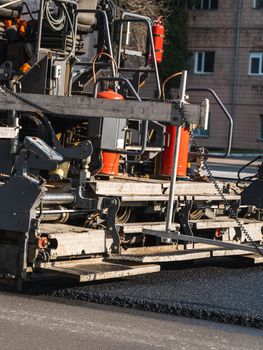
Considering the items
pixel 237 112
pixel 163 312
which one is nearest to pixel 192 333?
pixel 163 312

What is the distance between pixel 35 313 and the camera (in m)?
7.87

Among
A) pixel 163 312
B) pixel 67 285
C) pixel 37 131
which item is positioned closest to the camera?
pixel 163 312

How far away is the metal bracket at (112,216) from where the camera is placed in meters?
9.33

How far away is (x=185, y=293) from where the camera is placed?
9070 millimetres

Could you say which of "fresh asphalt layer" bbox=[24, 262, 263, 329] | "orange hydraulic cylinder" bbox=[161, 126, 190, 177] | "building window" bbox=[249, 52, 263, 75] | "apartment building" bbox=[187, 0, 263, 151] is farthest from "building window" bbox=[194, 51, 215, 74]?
"fresh asphalt layer" bbox=[24, 262, 263, 329]

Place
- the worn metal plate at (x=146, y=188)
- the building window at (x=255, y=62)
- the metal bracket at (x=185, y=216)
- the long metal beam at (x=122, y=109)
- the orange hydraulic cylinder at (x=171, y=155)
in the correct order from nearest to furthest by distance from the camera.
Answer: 1. the long metal beam at (x=122, y=109)
2. the worn metal plate at (x=146, y=188)
3. the metal bracket at (x=185, y=216)
4. the orange hydraulic cylinder at (x=171, y=155)
5. the building window at (x=255, y=62)

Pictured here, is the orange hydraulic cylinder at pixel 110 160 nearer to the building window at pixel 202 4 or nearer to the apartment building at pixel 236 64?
the apartment building at pixel 236 64

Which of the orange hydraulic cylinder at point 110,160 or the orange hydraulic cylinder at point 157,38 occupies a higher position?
the orange hydraulic cylinder at point 157,38

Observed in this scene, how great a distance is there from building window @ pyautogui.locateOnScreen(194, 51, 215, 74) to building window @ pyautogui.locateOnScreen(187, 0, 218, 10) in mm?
2027

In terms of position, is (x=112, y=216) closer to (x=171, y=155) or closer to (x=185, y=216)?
(x=185, y=216)

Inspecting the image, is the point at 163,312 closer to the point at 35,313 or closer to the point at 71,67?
the point at 35,313

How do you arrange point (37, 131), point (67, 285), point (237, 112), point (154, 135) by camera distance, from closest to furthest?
1. point (67, 285)
2. point (37, 131)
3. point (154, 135)
4. point (237, 112)

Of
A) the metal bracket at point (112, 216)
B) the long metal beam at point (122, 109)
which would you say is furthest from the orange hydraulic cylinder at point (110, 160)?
the long metal beam at point (122, 109)

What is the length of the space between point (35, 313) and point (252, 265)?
4.00m
